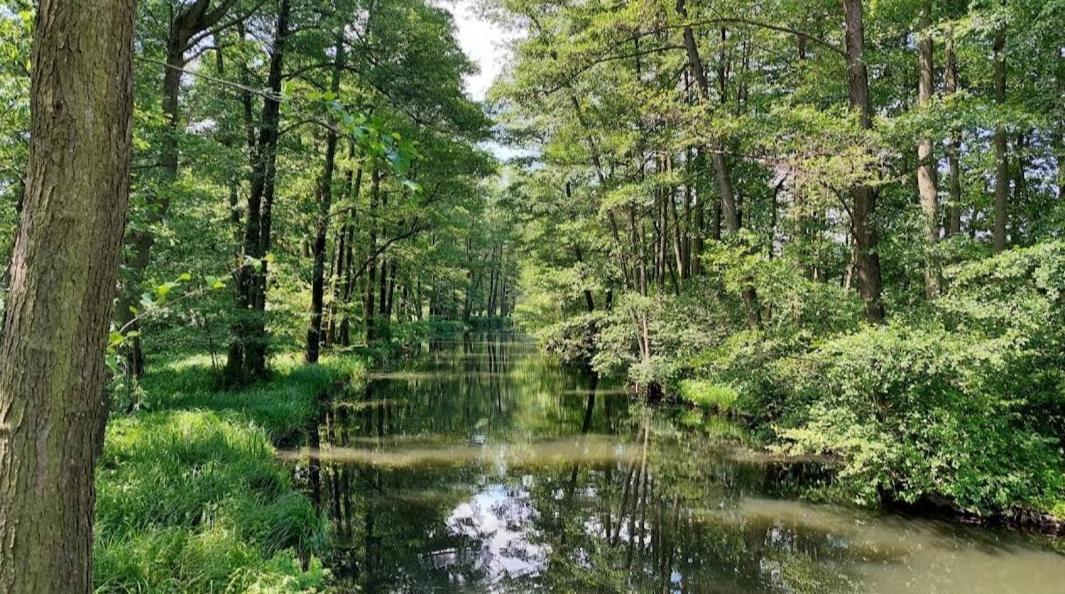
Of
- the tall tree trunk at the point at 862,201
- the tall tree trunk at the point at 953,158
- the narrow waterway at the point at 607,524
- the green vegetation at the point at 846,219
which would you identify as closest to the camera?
the narrow waterway at the point at 607,524

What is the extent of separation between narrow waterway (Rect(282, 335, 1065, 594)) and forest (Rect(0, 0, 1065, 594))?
57 millimetres

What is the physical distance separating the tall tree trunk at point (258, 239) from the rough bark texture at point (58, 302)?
9276 millimetres

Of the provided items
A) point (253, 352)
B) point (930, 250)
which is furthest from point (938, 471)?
point (253, 352)

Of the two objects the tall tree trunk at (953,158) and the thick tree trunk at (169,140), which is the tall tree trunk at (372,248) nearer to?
the thick tree trunk at (169,140)

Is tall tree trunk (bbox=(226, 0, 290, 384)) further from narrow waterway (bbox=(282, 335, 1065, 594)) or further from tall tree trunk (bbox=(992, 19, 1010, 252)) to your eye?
tall tree trunk (bbox=(992, 19, 1010, 252))

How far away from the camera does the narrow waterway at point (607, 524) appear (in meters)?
5.53

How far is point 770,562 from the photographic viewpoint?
5.96 metres

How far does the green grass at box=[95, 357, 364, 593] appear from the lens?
405cm

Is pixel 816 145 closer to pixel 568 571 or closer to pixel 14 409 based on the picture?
pixel 568 571

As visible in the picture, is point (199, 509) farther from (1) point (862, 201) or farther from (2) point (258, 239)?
(1) point (862, 201)

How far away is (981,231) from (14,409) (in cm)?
2060

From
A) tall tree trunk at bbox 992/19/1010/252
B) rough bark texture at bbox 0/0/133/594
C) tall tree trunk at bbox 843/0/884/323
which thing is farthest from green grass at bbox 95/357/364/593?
tall tree trunk at bbox 992/19/1010/252

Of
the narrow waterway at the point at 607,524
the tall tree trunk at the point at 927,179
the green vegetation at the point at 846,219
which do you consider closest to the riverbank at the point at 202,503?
the narrow waterway at the point at 607,524

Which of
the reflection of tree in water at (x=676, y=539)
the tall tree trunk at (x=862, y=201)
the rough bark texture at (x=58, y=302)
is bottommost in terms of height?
the reflection of tree in water at (x=676, y=539)
